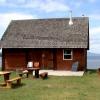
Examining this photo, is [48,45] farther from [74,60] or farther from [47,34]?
[74,60]

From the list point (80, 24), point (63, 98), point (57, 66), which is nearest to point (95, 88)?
point (63, 98)

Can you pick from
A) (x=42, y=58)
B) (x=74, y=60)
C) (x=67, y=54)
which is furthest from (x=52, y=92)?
(x=42, y=58)

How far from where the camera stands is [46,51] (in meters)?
34.9

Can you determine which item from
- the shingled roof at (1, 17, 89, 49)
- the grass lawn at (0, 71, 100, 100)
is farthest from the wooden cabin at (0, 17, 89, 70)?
the grass lawn at (0, 71, 100, 100)

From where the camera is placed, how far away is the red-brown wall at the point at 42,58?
112 feet

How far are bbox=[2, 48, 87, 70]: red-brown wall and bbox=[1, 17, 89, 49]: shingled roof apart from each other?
0.80 metres

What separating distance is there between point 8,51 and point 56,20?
6083mm

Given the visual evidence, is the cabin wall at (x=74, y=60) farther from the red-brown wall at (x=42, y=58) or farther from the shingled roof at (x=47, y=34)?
the shingled roof at (x=47, y=34)

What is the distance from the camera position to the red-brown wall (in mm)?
34156

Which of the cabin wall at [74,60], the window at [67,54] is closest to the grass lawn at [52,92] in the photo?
the cabin wall at [74,60]

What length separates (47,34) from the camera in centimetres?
3575

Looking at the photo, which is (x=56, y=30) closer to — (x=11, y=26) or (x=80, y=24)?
(x=80, y=24)

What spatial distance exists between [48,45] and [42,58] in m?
1.54

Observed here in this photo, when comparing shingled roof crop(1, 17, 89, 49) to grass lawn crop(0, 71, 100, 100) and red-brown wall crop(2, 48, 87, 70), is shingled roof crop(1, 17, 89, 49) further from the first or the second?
grass lawn crop(0, 71, 100, 100)
